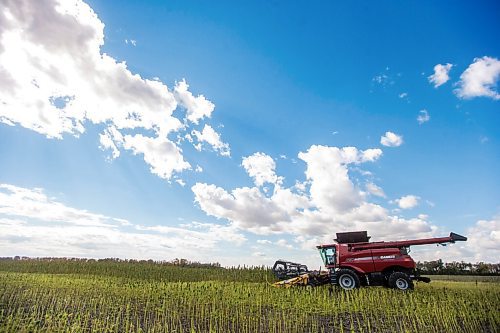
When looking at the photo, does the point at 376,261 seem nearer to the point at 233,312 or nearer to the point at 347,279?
the point at 347,279

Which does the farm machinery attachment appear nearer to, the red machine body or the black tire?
the red machine body

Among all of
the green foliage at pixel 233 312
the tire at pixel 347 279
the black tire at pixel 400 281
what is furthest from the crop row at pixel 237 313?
the tire at pixel 347 279

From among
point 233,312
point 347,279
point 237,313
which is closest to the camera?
point 237,313

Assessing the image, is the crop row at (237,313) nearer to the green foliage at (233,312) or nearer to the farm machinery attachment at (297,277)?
the green foliage at (233,312)

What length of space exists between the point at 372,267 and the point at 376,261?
321mm

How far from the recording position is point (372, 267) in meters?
15.8

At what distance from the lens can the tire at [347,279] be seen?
15.3m

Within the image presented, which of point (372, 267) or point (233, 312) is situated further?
point (372, 267)

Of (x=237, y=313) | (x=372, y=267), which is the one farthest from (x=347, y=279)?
(x=237, y=313)

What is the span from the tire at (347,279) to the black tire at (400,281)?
1.40 meters

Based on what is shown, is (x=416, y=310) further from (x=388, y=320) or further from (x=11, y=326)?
(x=11, y=326)

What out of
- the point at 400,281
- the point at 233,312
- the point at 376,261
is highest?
the point at 376,261

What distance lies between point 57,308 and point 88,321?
1.87m

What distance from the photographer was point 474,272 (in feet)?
122
